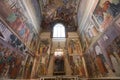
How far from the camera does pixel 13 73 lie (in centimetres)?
704

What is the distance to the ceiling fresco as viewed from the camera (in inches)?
468

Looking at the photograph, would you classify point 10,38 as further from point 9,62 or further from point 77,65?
point 77,65

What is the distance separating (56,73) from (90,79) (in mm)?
2769

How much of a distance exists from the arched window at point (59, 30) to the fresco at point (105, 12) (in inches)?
234

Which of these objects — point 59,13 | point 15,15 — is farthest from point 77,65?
point 15,15

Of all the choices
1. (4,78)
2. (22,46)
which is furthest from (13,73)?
(22,46)

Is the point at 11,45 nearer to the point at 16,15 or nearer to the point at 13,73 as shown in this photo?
the point at 16,15

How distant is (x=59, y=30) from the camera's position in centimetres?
1273

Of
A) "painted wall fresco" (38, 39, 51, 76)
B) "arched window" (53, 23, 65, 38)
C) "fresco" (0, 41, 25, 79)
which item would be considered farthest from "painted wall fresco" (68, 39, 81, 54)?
"fresco" (0, 41, 25, 79)

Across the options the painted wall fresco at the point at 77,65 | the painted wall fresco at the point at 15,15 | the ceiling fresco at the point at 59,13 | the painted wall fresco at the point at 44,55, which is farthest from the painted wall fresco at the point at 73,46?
the painted wall fresco at the point at 15,15

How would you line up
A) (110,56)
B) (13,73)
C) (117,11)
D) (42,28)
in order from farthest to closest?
(42,28), (13,73), (110,56), (117,11)

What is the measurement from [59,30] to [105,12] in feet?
24.6

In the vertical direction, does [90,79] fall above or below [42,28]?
below

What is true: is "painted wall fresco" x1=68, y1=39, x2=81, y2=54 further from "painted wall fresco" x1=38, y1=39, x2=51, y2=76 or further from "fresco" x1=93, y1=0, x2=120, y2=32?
"fresco" x1=93, y1=0, x2=120, y2=32
